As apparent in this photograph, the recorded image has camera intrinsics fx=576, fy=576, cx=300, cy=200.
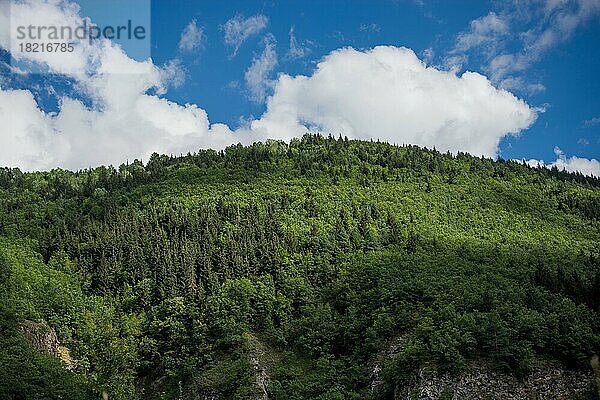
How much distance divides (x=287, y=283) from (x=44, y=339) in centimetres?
4244

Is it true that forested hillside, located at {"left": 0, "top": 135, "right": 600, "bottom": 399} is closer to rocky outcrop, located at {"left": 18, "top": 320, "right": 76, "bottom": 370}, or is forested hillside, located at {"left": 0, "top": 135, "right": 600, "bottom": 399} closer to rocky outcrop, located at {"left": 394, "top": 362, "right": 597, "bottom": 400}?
rocky outcrop, located at {"left": 18, "top": 320, "right": 76, "bottom": 370}

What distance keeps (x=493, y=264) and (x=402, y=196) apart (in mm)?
48981

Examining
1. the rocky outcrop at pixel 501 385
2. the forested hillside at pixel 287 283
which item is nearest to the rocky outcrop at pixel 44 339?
the forested hillside at pixel 287 283

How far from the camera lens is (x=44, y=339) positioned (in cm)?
8806

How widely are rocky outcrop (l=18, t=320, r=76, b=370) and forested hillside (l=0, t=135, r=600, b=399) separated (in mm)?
1126

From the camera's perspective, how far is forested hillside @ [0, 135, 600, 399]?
77.9 meters

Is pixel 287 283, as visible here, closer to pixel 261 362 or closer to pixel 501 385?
pixel 261 362

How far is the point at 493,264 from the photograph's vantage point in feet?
358

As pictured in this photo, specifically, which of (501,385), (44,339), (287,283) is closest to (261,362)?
(287,283)

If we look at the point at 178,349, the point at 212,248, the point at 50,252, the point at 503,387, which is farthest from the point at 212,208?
the point at 503,387

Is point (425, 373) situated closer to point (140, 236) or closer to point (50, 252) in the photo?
point (140, 236)

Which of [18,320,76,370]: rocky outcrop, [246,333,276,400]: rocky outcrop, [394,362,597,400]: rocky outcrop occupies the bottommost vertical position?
[394,362,597,400]: rocky outcrop

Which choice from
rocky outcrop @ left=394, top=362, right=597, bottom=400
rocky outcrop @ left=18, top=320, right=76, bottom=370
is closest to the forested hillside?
rocky outcrop @ left=18, top=320, right=76, bottom=370

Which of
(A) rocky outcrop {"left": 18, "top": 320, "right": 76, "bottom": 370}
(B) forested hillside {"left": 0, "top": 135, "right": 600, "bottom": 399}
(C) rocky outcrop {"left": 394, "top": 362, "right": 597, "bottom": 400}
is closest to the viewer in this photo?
(C) rocky outcrop {"left": 394, "top": 362, "right": 597, "bottom": 400}
